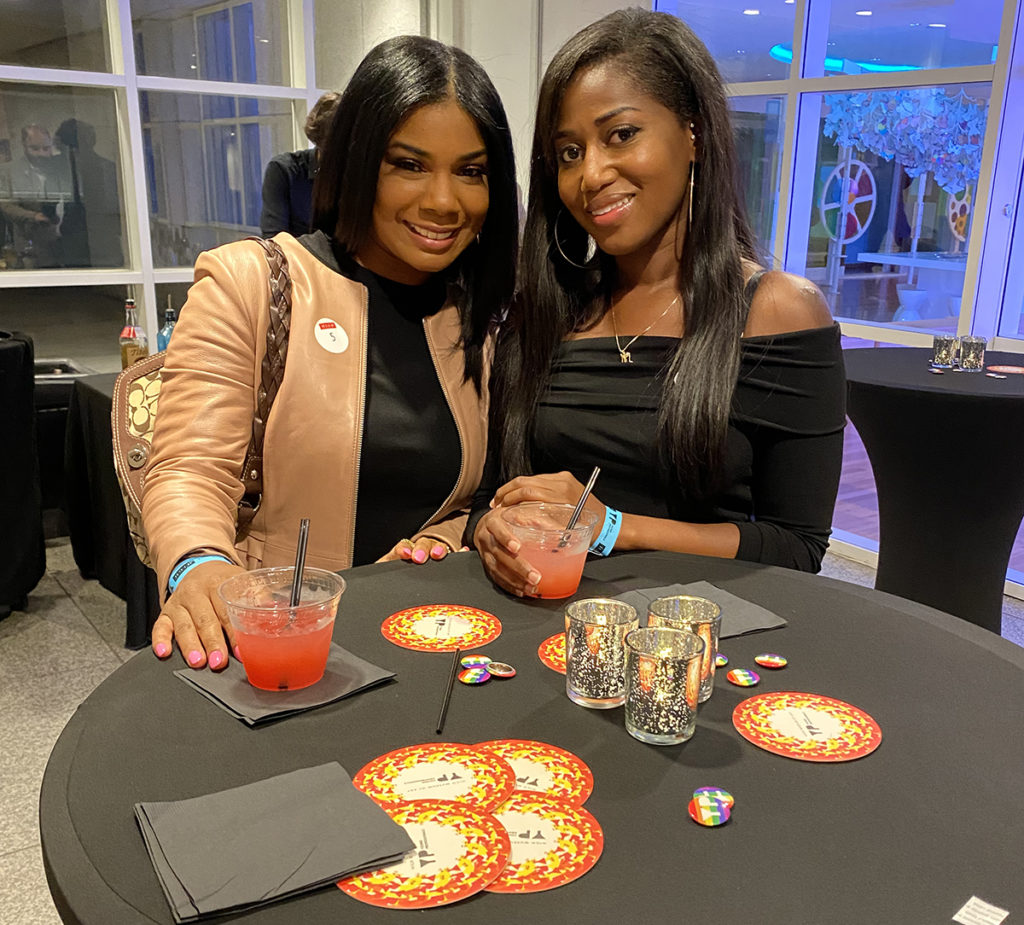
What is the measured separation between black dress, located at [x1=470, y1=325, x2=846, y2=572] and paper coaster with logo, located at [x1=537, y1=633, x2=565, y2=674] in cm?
46

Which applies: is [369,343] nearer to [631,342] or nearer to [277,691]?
[631,342]

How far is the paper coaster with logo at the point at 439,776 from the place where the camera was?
32.4 inches

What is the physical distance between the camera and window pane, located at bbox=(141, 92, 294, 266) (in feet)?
15.5

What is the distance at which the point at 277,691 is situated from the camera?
40.1 inches

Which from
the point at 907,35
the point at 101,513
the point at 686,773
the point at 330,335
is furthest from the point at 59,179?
the point at 686,773

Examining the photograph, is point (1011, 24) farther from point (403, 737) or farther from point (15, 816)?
point (15, 816)

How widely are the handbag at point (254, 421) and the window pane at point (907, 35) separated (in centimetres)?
338

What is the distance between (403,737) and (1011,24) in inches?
149

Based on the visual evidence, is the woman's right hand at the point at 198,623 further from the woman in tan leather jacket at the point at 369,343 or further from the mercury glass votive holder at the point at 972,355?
the mercury glass votive holder at the point at 972,355

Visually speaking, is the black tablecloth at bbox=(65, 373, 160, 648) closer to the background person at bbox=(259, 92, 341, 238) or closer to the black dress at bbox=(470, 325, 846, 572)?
the background person at bbox=(259, 92, 341, 238)

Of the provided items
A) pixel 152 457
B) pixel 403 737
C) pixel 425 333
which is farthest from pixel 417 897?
pixel 425 333

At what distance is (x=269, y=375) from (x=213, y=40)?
4.03 meters

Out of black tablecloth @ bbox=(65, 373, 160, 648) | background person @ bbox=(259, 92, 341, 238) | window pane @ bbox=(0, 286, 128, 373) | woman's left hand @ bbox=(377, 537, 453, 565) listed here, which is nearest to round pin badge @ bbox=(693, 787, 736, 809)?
woman's left hand @ bbox=(377, 537, 453, 565)

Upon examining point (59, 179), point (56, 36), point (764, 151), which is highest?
point (56, 36)
